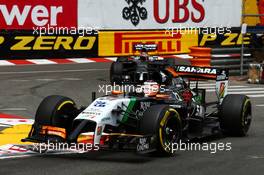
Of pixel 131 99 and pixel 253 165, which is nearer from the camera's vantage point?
pixel 253 165

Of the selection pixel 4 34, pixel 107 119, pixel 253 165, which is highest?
pixel 4 34

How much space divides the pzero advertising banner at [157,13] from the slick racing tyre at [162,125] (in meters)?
14.4

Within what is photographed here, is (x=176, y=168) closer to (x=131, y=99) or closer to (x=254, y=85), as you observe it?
(x=131, y=99)

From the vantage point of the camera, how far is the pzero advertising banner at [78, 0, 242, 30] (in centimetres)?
2369

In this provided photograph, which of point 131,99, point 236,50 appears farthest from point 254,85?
point 131,99

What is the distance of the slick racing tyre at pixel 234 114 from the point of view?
10.7 meters

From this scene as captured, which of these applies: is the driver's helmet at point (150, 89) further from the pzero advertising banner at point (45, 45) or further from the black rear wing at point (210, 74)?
the pzero advertising banner at point (45, 45)

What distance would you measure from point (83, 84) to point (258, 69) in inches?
229

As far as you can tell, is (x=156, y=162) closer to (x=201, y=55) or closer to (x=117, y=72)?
(x=117, y=72)

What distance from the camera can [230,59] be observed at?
22.6 m

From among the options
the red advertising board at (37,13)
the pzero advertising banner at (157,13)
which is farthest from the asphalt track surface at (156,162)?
the pzero advertising banner at (157,13)

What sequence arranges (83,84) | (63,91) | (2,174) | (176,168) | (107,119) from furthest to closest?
(83,84), (63,91), (107,119), (176,168), (2,174)

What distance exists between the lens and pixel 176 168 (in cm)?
840

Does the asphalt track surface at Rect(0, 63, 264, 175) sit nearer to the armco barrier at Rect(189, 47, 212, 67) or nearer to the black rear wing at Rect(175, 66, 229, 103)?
the black rear wing at Rect(175, 66, 229, 103)
